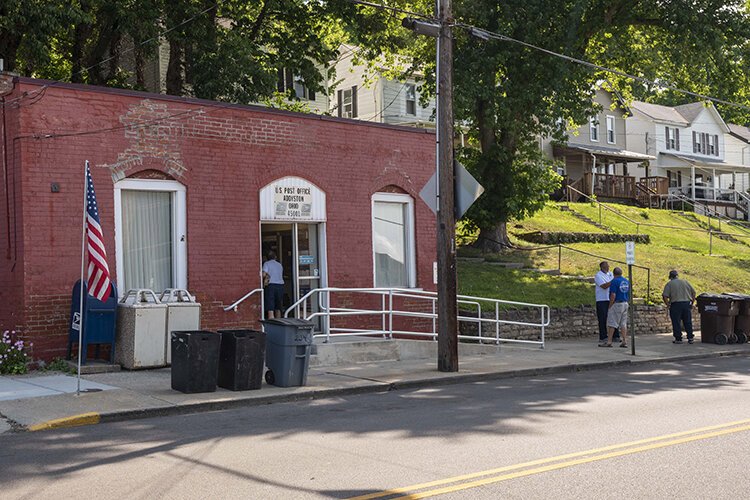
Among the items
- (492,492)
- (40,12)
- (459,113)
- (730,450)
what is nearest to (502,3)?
(459,113)

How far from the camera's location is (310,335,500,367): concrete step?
15.9m

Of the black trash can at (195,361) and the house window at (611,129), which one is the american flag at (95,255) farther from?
the house window at (611,129)

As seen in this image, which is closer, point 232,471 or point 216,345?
point 232,471

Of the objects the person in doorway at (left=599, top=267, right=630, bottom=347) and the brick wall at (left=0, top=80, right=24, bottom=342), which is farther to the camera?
the person in doorway at (left=599, top=267, right=630, bottom=347)

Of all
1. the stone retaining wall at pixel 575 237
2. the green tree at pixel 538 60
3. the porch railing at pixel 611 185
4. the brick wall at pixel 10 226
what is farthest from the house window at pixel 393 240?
the porch railing at pixel 611 185

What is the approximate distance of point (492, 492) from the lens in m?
6.66

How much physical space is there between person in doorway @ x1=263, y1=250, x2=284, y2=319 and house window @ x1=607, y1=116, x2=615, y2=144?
1674 inches

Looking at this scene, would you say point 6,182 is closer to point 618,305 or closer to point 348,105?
point 618,305

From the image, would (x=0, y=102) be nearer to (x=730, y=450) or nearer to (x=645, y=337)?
(x=730, y=450)

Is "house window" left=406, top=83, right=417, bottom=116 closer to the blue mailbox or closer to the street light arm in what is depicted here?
the street light arm

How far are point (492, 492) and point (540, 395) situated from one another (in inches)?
236

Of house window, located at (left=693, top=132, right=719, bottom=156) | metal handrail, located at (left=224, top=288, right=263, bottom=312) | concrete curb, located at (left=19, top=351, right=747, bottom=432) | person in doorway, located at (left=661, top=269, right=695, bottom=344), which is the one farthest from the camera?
house window, located at (left=693, top=132, right=719, bottom=156)

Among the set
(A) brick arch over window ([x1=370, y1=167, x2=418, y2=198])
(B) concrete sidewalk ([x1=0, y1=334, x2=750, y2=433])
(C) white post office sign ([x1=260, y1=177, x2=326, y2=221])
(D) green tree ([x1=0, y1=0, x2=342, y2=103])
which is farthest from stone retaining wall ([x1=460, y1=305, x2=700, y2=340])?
(D) green tree ([x1=0, y1=0, x2=342, y2=103])

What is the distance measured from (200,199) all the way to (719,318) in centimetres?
1315
